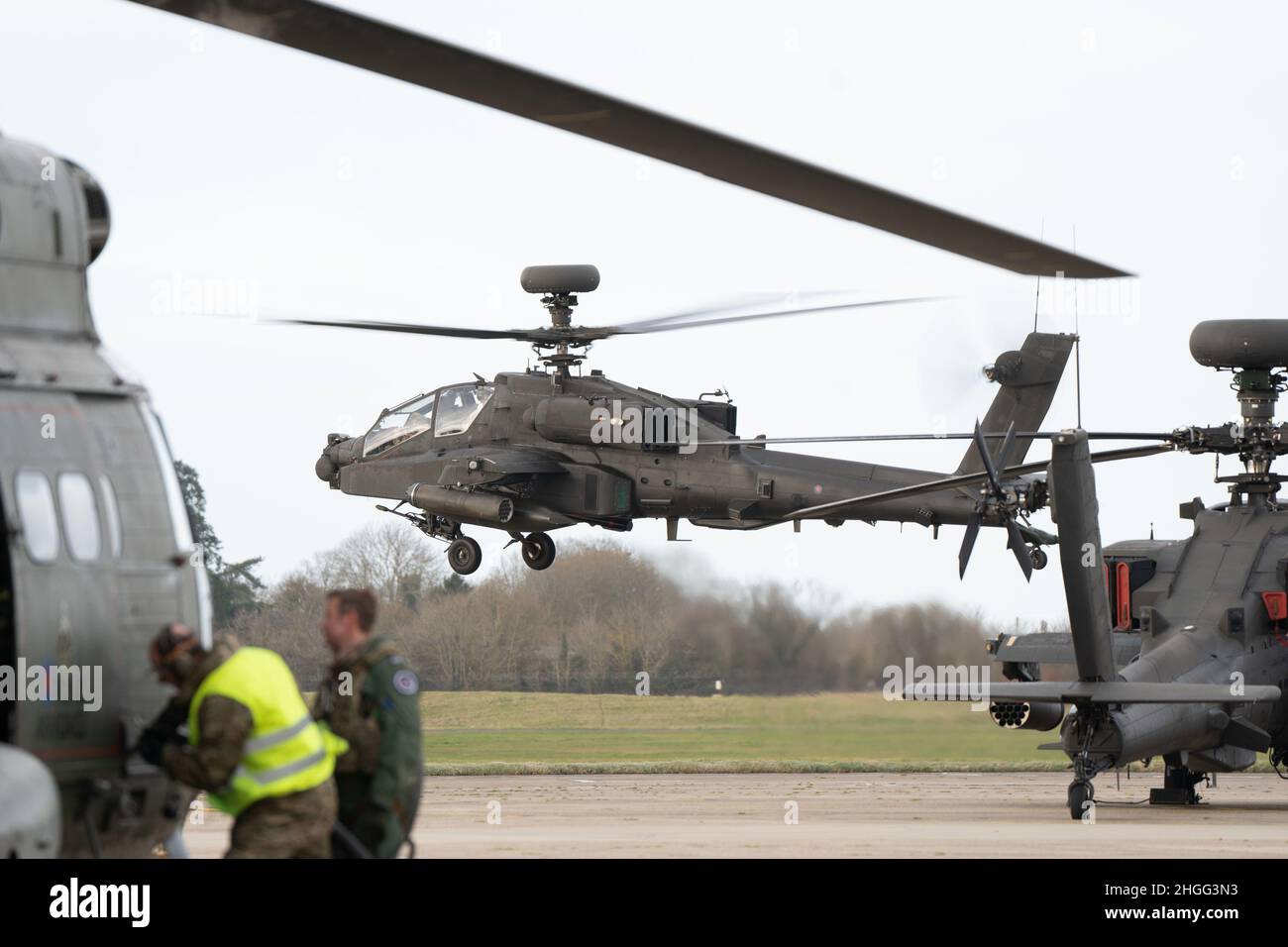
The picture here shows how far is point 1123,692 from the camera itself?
1897cm

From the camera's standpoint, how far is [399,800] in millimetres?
8398

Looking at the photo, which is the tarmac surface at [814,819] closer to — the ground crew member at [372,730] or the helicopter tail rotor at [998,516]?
the helicopter tail rotor at [998,516]

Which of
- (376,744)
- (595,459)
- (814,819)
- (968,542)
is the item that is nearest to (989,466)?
(968,542)

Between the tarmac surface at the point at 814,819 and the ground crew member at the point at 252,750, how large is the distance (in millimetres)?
5764

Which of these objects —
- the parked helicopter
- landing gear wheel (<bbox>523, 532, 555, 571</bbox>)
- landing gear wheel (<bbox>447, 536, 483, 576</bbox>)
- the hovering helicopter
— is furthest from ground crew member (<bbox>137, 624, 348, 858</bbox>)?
landing gear wheel (<bbox>523, 532, 555, 571</bbox>)

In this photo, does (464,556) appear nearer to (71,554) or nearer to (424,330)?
(424,330)

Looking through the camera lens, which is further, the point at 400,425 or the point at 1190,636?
the point at 400,425

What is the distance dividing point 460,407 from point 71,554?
2002cm

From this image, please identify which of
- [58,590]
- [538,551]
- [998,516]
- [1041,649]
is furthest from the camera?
[538,551]

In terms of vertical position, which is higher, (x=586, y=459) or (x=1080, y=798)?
(x=586, y=459)

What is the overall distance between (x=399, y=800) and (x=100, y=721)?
138 centimetres
